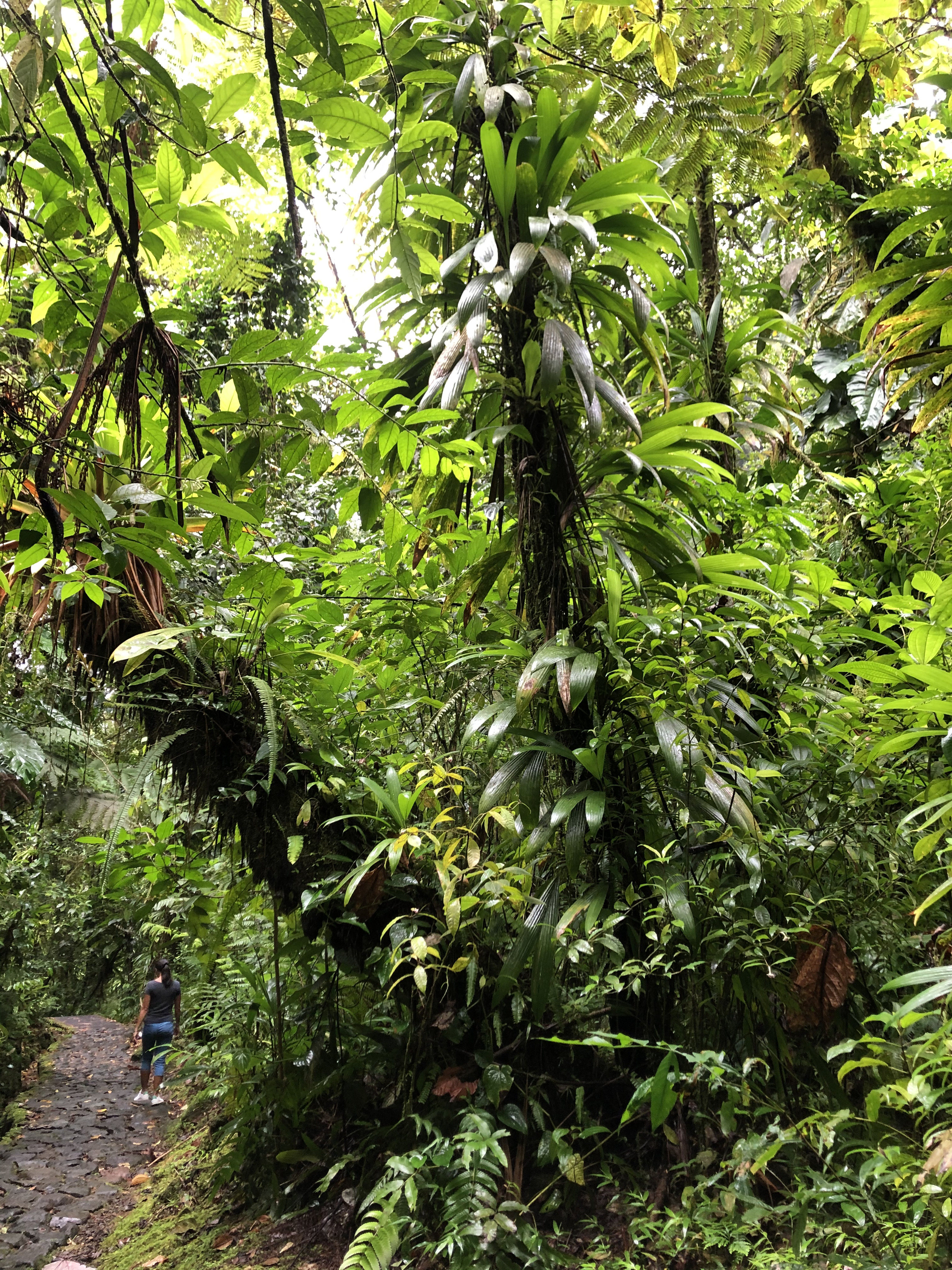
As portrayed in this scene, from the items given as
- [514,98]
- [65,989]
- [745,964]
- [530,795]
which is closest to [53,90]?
[514,98]

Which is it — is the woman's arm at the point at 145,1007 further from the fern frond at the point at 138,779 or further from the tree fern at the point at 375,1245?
the tree fern at the point at 375,1245

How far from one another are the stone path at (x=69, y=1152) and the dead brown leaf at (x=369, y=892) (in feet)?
7.68

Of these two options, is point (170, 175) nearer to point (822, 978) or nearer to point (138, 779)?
point (138, 779)

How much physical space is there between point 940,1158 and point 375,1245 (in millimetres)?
1298

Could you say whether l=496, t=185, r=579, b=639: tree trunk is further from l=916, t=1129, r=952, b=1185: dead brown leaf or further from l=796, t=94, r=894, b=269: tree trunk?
l=796, t=94, r=894, b=269: tree trunk

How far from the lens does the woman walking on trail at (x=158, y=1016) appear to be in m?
5.99

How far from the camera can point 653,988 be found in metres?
2.00

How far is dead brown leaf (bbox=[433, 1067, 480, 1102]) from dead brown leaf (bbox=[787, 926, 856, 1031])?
0.95 meters

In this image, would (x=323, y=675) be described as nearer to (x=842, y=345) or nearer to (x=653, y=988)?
(x=653, y=988)

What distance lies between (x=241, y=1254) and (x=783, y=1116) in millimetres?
1736

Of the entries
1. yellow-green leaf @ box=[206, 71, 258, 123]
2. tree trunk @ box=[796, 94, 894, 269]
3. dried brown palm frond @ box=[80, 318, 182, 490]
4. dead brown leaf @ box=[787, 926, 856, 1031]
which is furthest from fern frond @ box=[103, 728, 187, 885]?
tree trunk @ box=[796, 94, 894, 269]

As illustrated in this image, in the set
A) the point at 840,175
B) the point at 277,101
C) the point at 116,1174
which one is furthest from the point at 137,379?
the point at 116,1174

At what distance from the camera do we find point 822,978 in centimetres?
173

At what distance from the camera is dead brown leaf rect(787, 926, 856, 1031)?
1712 mm
